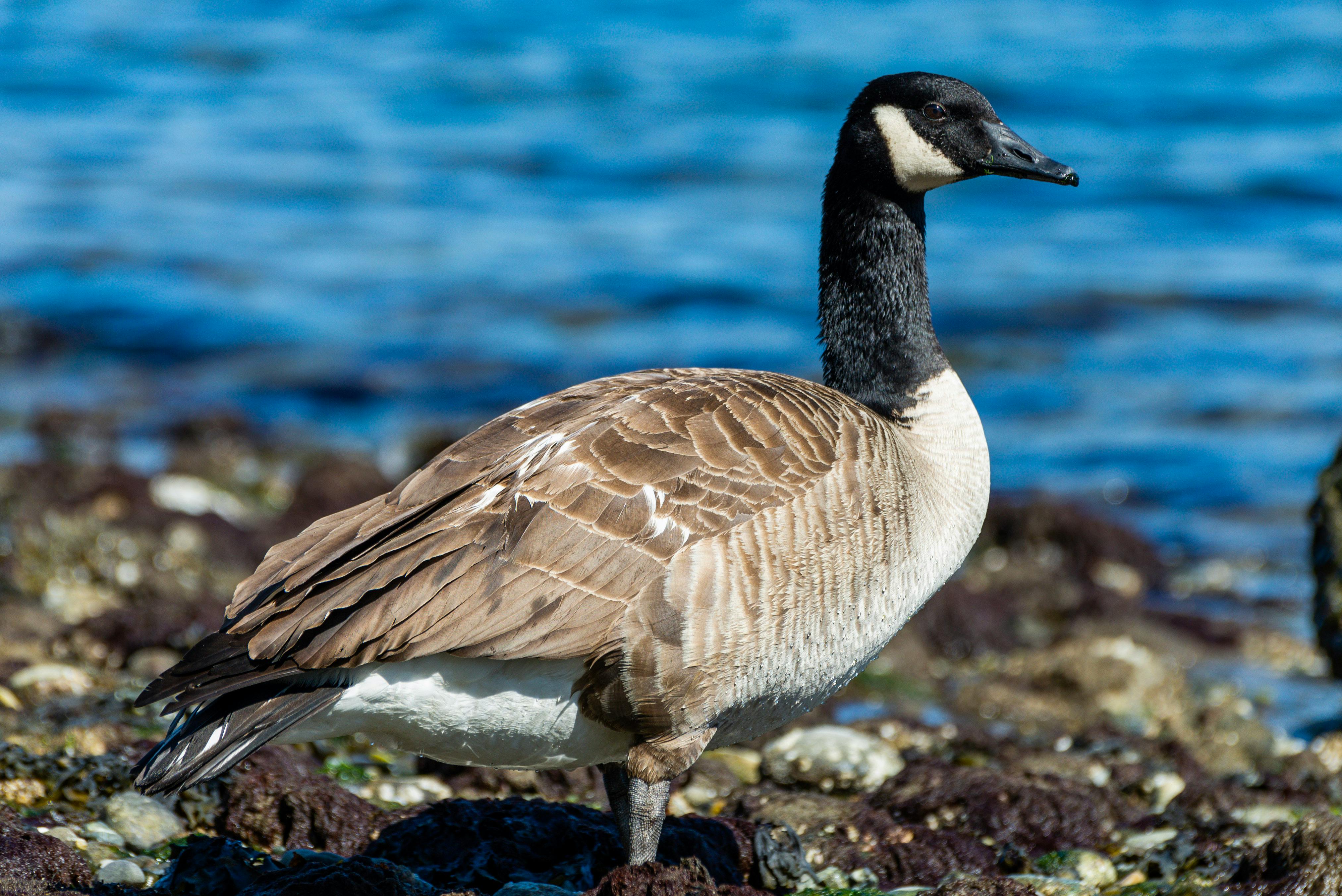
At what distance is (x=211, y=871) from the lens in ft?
14.3

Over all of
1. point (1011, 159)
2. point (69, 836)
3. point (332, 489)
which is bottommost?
point (332, 489)

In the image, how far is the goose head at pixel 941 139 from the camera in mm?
5652

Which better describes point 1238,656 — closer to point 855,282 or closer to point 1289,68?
point 855,282

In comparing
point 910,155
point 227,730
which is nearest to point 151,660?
point 227,730

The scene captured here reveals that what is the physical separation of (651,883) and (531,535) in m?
1.10

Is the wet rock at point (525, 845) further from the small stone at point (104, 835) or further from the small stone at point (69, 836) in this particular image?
the small stone at point (69, 836)

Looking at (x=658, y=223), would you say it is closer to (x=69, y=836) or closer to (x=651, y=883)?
(x=69, y=836)

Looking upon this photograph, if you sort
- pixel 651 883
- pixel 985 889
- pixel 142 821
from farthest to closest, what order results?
pixel 142 821, pixel 985 889, pixel 651 883

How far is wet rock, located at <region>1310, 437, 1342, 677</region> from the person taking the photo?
301 inches

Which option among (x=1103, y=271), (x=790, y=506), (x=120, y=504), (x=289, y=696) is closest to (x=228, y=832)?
(x=289, y=696)

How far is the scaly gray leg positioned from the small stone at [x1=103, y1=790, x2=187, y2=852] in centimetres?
167

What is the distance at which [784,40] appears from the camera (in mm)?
28750

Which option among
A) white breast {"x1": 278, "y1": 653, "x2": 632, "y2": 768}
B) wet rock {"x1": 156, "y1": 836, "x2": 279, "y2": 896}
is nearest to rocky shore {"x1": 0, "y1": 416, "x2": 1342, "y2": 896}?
wet rock {"x1": 156, "y1": 836, "x2": 279, "y2": 896}

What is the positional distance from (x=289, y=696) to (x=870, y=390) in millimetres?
2733
